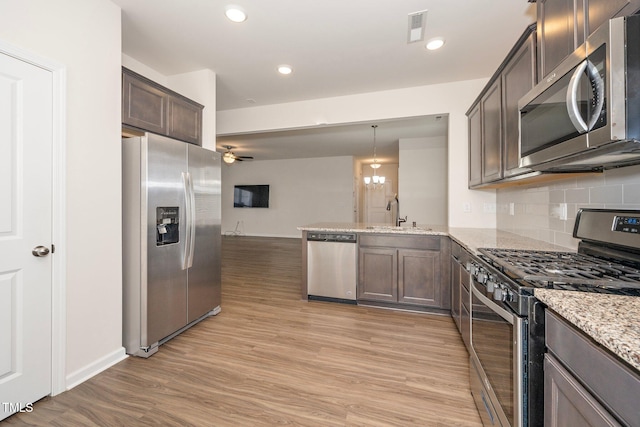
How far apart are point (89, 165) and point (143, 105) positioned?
2.47 feet

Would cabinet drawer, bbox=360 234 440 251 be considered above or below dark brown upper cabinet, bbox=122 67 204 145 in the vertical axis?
below

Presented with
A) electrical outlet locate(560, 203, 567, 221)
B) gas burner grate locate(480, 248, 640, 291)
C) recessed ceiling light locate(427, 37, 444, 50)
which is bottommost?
gas burner grate locate(480, 248, 640, 291)

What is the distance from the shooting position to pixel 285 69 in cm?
304

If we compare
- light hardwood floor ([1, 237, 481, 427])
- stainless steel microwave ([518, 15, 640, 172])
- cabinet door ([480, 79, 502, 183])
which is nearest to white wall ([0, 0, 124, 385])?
light hardwood floor ([1, 237, 481, 427])

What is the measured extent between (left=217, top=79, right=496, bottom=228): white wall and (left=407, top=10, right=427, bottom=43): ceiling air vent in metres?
1.06

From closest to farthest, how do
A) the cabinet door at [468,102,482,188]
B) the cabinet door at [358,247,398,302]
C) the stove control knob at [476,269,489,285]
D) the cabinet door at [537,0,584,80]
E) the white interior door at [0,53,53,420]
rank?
the cabinet door at [537,0,584,80], the stove control knob at [476,269,489,285], the white interior door at [0,53,53,420], the cabinet door at [468,102,482,188], the cabinet door at [358,247,398,302]

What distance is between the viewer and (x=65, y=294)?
1.79 m

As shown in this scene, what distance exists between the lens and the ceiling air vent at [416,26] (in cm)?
220

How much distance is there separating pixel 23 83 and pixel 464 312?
3.34 metres

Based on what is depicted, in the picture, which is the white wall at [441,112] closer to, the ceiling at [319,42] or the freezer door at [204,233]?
the ceiling at [319,42]

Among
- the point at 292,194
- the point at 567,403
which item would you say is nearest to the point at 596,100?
the point at 567,403

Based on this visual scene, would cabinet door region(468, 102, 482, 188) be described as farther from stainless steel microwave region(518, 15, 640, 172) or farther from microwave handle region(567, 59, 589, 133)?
microwave handle region(567, 59, 589, 133)

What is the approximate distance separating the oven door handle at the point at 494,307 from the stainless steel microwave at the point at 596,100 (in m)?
0.71

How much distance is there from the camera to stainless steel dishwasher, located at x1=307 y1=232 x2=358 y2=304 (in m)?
3.32
